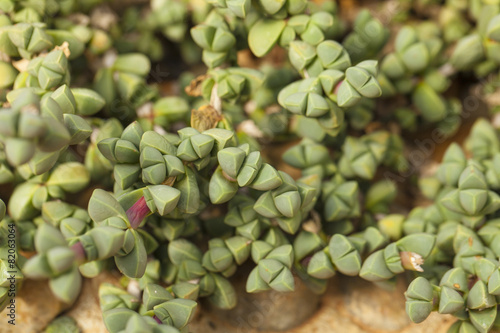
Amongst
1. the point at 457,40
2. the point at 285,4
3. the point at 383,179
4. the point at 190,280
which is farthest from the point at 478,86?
the point at 190,280

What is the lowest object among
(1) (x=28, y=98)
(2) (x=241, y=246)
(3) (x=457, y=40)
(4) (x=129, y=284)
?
(4) (x=129, y=284)

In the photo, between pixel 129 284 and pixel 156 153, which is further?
pixel 129 284

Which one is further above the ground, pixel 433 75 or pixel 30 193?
pixel 433 75

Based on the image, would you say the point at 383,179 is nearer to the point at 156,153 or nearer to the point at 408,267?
the point at 408,267

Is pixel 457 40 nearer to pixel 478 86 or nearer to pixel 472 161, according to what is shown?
pixel 478 86

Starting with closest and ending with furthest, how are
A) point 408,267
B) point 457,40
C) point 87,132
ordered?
1. point 87,132
2. point 408,267
3. point 457,40

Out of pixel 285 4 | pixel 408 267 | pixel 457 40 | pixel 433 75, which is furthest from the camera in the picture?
pixel 457 40
